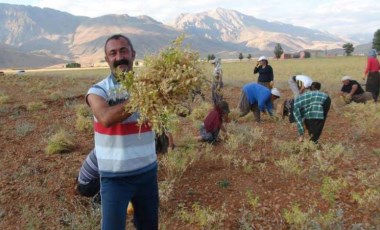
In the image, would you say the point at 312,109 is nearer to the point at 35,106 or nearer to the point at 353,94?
the point at 353,94

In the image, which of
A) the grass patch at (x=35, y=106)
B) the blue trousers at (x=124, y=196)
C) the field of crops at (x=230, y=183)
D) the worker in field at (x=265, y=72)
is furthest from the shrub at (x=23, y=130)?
the blue trousers at (x=124, y=196)

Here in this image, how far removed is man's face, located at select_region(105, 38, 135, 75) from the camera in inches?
117

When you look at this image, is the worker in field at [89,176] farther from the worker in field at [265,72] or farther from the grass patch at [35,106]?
the grass patch at [35,106]

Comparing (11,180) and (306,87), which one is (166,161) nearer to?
(11,180)

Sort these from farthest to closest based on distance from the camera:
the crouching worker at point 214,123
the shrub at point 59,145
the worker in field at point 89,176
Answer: the crouching worker at point 214,123 < the shrub at point 59,145 < the worker in field at point 89,176

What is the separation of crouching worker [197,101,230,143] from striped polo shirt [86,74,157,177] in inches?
199

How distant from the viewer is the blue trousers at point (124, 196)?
300 centimetres

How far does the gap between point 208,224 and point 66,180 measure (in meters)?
2.43

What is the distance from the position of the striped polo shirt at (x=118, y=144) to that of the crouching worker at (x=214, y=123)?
5.06 meters

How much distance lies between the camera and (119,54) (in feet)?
9.82

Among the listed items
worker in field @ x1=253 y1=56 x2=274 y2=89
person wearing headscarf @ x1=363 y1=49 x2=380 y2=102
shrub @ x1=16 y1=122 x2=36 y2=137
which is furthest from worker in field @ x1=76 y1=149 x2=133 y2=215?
person wearing headscarf @ x1=363 y1=49 x2=380 y2=102

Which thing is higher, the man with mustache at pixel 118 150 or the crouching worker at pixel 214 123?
the man with mustache at pixel 118 150

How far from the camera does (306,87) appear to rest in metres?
7.76

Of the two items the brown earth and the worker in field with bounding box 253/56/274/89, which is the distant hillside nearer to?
the worker in field with bounding box 253/56/274/89
